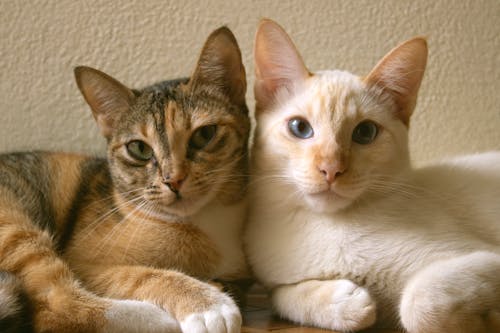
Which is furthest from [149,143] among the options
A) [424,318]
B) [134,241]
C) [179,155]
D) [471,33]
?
[471,33]

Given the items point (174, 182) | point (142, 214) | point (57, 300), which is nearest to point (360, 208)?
point (174, 182)

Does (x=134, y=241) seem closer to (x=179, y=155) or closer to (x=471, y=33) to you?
(x=179, y=155)

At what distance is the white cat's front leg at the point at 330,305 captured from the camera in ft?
3.68

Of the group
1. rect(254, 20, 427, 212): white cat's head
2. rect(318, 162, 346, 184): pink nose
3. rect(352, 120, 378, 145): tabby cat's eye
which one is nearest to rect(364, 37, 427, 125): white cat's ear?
rect(254, 20, 427, 212): white cat's head

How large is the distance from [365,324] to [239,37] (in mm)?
1194

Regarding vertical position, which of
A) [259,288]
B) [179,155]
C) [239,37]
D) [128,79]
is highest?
[239,37]

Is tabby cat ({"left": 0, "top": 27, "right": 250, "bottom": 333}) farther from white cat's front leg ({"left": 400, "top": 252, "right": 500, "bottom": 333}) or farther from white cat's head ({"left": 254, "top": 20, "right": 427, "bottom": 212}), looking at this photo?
white cat's front leg ({"left": 400, "top": 252, "right": 500, "bottom": 333})

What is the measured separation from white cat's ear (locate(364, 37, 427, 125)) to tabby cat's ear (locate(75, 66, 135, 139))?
66cm

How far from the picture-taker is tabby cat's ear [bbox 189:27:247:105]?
1408 millimetres

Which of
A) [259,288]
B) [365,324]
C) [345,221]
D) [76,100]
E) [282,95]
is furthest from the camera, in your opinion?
[76,100]

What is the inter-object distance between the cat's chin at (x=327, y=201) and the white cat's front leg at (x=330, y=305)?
17cm

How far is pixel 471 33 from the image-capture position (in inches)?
76.8

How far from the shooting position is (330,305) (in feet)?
3.79

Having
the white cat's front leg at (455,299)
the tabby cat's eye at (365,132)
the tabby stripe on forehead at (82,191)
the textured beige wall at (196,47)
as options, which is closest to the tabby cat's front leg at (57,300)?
the tabby stripe on forehead at (82,191)
